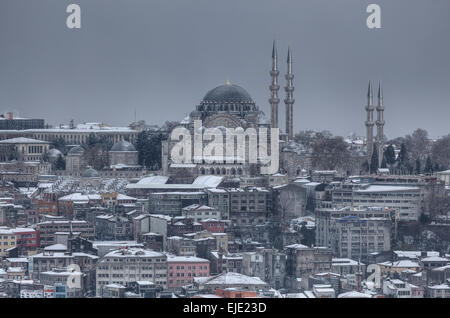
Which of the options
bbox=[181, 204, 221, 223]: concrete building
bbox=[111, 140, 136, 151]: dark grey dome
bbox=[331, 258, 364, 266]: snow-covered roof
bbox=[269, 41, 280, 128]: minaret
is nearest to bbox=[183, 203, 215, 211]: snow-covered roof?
bbox=[181, 204, 221, 223]: concrete building

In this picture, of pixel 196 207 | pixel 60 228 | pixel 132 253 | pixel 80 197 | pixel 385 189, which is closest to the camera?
pixel 132 253

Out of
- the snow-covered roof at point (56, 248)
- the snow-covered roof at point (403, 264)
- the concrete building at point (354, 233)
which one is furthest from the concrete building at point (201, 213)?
the snow-covered roof at point (403, 264)

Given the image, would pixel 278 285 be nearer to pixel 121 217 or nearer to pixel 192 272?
pixel 192 272

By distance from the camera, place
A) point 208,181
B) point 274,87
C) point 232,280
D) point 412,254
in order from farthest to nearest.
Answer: point 274,87
point 208,181
point 412,254
point 232,280

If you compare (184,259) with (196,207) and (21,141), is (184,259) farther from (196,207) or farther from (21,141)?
(21,141)

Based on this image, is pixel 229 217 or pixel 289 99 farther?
pixel 289 99

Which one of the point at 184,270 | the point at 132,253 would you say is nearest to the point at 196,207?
the point at 132,253

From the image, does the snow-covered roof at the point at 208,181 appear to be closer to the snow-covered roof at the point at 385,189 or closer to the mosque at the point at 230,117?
the mosque at the point at 230,117

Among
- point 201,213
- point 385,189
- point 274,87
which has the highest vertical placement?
point 274,87
